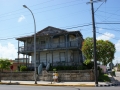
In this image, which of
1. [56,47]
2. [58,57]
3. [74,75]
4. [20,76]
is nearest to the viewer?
[74,75]

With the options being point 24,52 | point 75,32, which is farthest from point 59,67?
point 24,52

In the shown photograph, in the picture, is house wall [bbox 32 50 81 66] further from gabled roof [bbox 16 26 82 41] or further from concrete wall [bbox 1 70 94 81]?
concrete wall [bbox 1 70 94 81]

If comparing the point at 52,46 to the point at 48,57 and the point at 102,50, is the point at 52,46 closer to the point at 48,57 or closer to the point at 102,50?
the point at 48,57

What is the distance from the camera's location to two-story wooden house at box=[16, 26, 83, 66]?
118 ft

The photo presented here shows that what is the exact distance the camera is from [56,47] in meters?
36.6

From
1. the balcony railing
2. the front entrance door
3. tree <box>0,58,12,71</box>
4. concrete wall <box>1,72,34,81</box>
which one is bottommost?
concrete wall <box>1,72,34,81</box>

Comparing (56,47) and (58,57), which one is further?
(58,57)

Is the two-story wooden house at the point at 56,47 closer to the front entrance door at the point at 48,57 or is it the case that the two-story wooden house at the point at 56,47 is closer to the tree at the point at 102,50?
the front entrance door at the point at 48,57

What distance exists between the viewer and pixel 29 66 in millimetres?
38406

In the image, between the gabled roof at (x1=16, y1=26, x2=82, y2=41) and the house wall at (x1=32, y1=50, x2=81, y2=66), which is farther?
the house wall at (x1=32, y1=50, x2=81, y2=66)

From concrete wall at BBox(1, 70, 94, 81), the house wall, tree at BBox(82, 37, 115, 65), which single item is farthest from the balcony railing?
concrete wall at BBox(1, 70, 94, 81)

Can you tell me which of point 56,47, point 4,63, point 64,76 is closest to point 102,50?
point 64,76

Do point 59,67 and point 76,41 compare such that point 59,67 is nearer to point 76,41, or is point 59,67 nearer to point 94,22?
point 76,41

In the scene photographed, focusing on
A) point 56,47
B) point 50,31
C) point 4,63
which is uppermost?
point 50,31
